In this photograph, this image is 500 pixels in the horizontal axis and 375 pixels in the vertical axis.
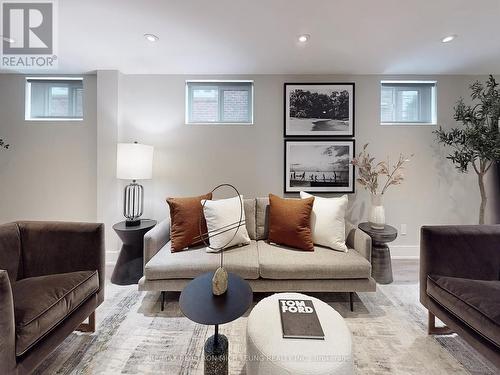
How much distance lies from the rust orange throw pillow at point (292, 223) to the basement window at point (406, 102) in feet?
6.10

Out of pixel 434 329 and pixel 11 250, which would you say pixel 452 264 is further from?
pixel 11 250

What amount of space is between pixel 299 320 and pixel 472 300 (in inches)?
41.6

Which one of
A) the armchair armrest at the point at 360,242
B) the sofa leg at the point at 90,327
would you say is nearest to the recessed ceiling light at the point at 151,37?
the sofa leg at the point at 90,327

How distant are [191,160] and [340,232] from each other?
1.97 metres

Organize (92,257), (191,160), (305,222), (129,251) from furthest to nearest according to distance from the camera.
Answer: (191,160) < (129,251) < (305,222) < (92,257)

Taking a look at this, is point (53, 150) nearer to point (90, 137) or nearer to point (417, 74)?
point (90, 137)

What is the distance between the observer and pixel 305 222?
2301 millimetres

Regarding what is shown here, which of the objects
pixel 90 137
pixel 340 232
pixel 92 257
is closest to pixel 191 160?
pixel 90 137

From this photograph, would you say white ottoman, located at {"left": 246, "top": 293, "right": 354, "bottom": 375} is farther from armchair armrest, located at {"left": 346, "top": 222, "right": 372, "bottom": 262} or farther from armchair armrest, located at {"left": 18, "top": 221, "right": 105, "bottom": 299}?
armchair armrest, located at {"left": 18, "top": 221, "right": 105, "bottom": 299}

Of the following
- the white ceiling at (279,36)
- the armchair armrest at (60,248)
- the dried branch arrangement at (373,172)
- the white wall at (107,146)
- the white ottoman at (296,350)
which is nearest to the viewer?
the white ottoman at (296,350)

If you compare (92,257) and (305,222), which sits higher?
(305,222)

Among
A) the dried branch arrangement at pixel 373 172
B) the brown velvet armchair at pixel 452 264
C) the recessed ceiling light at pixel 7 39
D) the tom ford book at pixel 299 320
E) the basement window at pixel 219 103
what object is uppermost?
the recessed ceiling light at pixel 7 39

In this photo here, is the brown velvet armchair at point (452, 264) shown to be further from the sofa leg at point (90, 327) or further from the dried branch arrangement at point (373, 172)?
the sofa leg at point (90, 327)

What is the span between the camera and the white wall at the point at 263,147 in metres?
3.09
